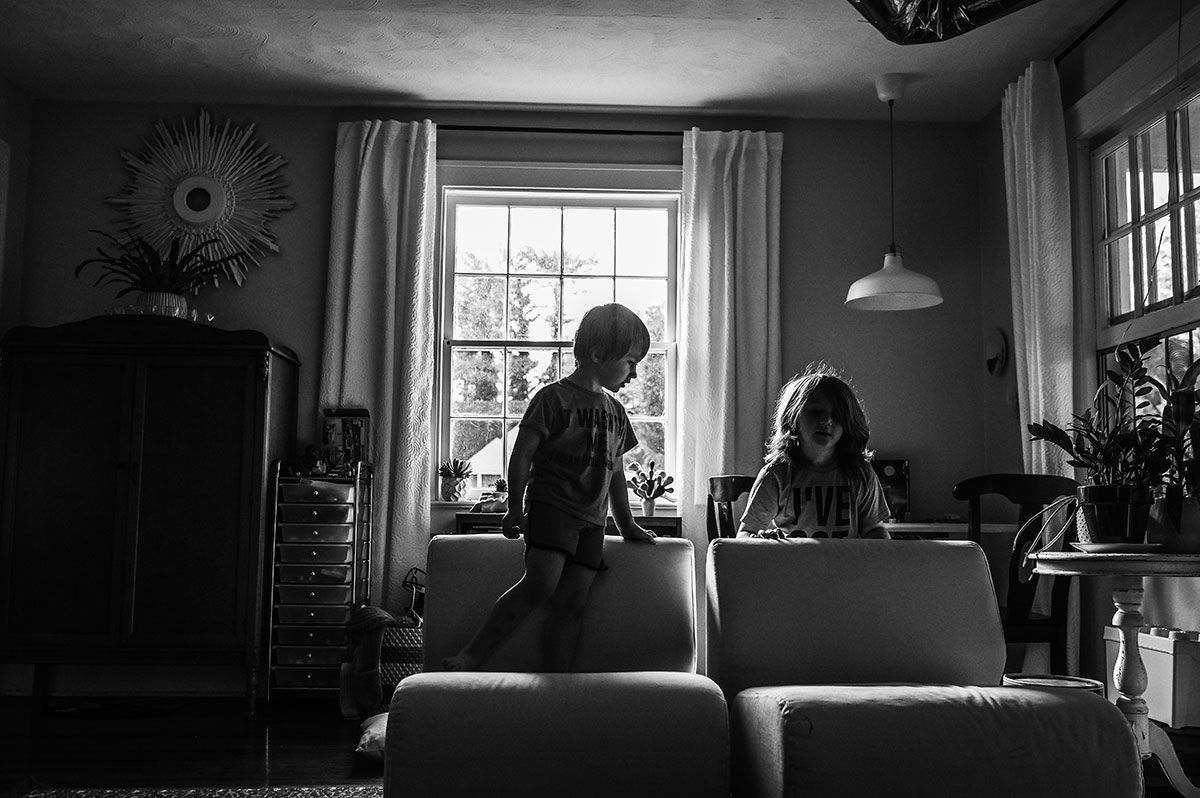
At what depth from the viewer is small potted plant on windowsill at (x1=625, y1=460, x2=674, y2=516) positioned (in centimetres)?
488

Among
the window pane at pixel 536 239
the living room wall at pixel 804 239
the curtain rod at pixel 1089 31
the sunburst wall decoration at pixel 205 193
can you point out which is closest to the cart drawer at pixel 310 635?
the living room wall at pixel 804 239

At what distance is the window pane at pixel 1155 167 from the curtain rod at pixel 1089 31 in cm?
49

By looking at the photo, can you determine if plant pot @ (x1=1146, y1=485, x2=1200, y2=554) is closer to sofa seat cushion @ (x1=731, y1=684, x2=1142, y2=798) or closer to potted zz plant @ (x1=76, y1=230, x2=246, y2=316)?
sofa seat cushion @ (x1=731, y1=684, x2=1142, y2=798)

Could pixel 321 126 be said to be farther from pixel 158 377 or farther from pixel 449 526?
pixel 449 526

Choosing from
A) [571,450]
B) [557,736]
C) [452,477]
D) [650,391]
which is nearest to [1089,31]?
[650,391]

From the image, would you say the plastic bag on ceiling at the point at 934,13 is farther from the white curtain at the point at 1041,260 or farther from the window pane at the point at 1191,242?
the white curtain at the point at 1041,260

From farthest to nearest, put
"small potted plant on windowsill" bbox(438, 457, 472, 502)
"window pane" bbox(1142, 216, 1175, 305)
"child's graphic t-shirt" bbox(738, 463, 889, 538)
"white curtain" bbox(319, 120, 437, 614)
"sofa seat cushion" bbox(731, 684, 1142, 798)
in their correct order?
"small potted plant on windowsill" bbox(438, 457, 472, 502) < "white curtain" bbox(319, 120, 437, 614) < "window pane" bbox(1142, 216, 1175, 305) < "child's graphic t-shirt" bbox(738, 463, 889, 538) < "sofa seat cushion" bbox(731, 684, 1142, 798)

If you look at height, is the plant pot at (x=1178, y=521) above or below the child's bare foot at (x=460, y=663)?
above

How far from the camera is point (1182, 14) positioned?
3521 millimetres

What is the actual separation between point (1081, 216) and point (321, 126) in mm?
3511

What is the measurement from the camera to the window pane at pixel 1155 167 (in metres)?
3.81

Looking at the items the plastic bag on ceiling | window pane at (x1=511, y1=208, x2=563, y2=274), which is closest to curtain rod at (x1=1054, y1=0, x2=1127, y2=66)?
the plastic bag on ceiling

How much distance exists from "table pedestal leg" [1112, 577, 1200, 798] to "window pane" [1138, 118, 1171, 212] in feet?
5.35

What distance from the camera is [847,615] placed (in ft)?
7.45
